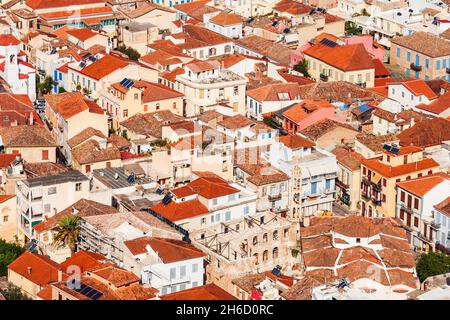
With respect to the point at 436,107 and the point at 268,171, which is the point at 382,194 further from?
the point at 436,107

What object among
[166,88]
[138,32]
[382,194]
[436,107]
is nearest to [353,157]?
[382,194]

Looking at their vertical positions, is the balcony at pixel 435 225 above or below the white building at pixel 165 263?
below

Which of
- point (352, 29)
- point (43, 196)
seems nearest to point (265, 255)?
point (43, 196)

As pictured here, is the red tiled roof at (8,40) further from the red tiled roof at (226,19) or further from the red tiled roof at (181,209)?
the red tiled roof at (181,209)

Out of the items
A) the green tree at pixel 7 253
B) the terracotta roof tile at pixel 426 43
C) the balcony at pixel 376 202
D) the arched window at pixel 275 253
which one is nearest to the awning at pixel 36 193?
the green tree at pixel 7 253

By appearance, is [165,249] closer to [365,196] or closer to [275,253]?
[275,253]

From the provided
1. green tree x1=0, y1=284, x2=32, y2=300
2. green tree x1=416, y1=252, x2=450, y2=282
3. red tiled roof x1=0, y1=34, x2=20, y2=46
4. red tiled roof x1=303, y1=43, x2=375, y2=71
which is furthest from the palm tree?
red tiled roof x1=303, y1=43, x2=375, y2=71
